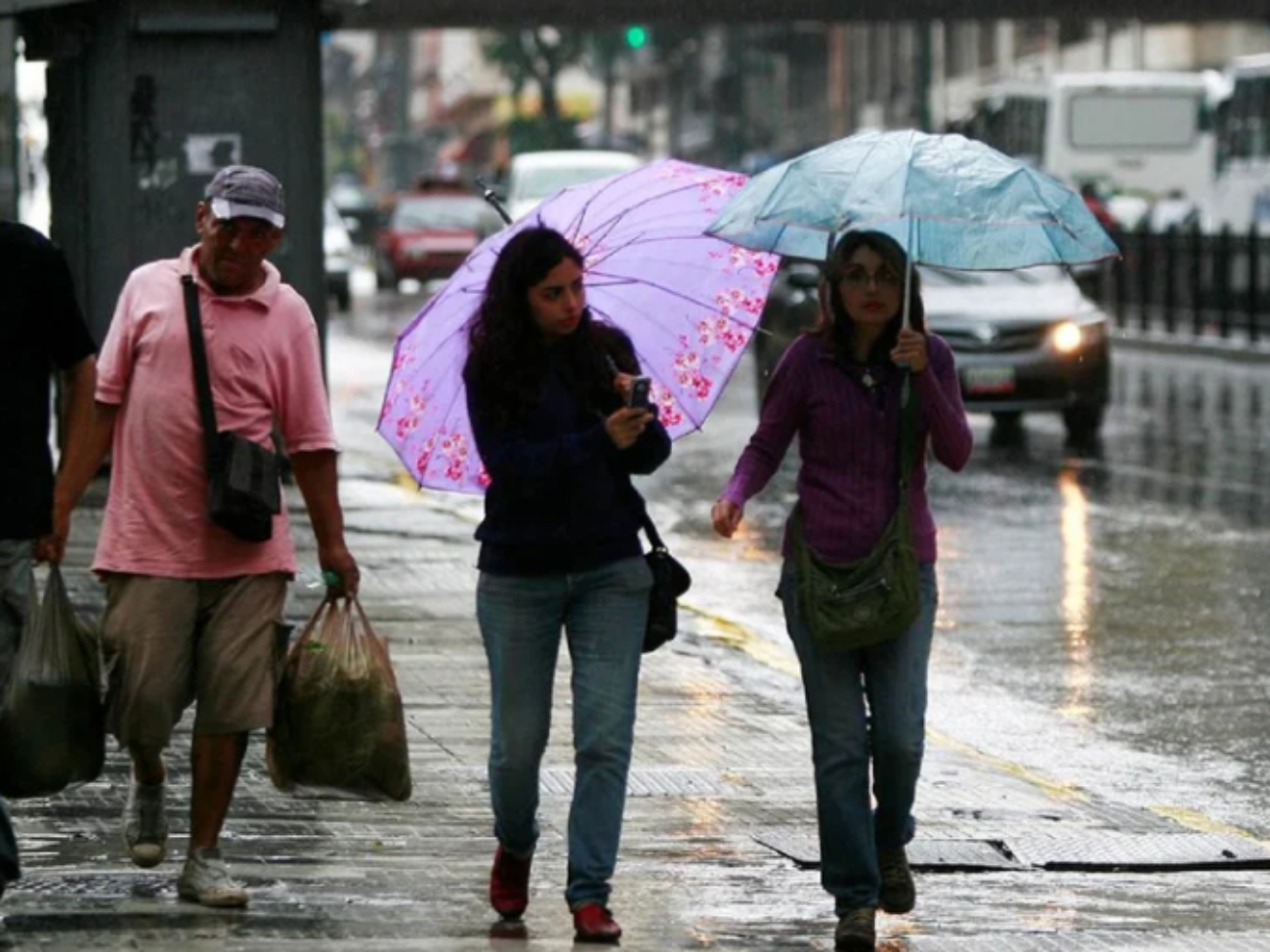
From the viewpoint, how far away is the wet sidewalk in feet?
23.8

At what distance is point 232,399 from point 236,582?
0.42 meters

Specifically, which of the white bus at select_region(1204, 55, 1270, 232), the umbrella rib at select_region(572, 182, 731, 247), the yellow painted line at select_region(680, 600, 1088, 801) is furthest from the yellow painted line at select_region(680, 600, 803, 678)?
the white bus at select_region(1204, 55, 1270, 232)

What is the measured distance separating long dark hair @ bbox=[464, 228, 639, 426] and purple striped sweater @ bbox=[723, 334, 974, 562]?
1.35ft

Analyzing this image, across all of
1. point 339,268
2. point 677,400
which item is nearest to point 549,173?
point 339,268

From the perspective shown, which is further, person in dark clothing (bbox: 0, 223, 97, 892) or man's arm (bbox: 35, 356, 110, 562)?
man's arm (bbox: 35, 356, 110, 562)

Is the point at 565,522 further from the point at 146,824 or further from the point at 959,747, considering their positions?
the point at 959,747

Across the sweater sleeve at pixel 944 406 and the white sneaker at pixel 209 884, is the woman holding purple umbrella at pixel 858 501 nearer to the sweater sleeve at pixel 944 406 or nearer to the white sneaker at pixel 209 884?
the sweater sleeve at pixel 944 406

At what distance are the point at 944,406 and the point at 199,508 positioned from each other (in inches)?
67.1

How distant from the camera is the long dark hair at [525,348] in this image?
706 cm

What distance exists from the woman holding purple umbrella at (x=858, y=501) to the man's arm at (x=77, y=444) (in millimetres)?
1420

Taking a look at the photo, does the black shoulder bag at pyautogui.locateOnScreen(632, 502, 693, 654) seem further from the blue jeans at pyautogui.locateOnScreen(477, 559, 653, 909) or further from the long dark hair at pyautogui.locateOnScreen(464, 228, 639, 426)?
the long dark hair at pyautogui.locateOnScreen(464, 228, 639, 426)

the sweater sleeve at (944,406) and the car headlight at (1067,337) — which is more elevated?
the sweater sleeve at (944,406)

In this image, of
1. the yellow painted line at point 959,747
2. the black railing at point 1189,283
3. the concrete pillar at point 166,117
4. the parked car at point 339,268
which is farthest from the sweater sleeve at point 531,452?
the parked car at point 339,268

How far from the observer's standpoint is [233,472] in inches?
283
